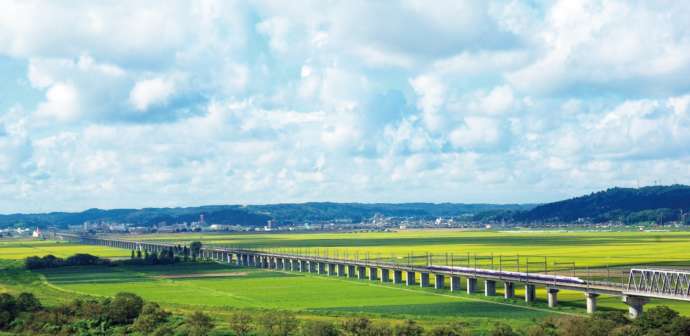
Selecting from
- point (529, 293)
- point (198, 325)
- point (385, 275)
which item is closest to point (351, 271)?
point (385, 275)

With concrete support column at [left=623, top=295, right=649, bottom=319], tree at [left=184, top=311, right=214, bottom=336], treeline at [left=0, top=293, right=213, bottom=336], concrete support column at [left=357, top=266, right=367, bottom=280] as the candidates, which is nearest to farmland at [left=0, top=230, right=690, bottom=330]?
concrete support column at [left=623, top=295, right=649, bottom=319]

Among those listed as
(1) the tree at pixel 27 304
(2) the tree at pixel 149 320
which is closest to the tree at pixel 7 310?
(1) the tree at pixel 27 304

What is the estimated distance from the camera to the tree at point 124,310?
81688 millimetres

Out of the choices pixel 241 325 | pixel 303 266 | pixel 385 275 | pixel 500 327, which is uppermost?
pixel 303 266

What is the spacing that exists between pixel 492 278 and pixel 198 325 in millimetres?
37359

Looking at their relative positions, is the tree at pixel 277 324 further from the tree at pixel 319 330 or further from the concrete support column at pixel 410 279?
the concrete support column at pixel 410 279

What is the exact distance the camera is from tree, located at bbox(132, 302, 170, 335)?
3002 inches

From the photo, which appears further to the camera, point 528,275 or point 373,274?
point 373,274

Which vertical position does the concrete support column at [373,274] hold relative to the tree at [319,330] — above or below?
above

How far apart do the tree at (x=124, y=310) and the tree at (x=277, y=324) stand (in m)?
14.2

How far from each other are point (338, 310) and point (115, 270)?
7590 centimetres

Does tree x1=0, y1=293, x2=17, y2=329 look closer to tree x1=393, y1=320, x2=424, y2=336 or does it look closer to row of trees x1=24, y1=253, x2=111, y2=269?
tree x1=393, y1=320, x2=424, y2=336

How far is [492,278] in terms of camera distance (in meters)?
97.4

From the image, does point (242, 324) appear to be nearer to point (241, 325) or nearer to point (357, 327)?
point (241, 325)
